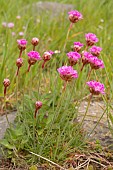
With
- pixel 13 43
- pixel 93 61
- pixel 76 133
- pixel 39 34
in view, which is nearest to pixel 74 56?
pixel 93 61

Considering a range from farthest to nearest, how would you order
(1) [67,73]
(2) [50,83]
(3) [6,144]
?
(2) [50,83] → (3) [6,144] → (1) [67,73]

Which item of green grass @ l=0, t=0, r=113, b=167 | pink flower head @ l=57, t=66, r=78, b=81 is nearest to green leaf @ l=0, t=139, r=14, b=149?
green grass @ l=0, t=0, r=113, b=167

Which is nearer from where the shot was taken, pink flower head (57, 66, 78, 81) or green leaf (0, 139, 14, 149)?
pink flower head (57, 66, 78, 81)

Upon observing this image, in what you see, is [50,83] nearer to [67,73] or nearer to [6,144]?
[6,144]

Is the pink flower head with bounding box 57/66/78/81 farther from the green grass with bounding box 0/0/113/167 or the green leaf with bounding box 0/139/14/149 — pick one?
the green leaf with bounding box 0/139/14/149

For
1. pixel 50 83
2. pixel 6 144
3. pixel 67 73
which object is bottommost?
pixel 6 144

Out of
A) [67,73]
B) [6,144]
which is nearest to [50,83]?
[6,144]

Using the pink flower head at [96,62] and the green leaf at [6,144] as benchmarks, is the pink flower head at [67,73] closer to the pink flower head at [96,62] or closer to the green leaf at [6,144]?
the pink flower head at [96,62]

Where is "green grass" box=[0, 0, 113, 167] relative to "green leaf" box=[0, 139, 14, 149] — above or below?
above
